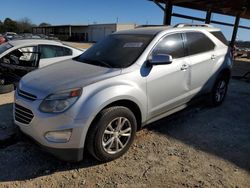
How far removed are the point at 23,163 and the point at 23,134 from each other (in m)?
0.40

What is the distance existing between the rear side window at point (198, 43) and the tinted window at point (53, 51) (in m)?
4.02

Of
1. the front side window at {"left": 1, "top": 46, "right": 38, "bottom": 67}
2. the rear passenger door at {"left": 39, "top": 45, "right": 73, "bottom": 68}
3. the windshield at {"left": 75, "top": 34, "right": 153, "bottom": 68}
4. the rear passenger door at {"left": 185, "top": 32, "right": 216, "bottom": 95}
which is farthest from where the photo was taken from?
the rear passenger door at {"left": 39, "top": 45, "right": 73, "bottom": 68}

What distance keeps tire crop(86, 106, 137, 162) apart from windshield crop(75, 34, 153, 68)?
0.75 metres

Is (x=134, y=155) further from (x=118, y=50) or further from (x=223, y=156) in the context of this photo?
(x=118, y=50)

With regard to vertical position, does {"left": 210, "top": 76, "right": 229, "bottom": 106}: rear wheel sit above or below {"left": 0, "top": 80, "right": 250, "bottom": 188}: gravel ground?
above

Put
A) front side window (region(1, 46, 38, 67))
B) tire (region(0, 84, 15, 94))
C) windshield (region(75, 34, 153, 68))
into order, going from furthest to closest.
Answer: front side window (region(1, 46, 38, 67)), tire (region(0, 84, 15, 94)), windshield (region(75, 34, 153, 68))

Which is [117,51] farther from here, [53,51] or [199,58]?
[53,51]

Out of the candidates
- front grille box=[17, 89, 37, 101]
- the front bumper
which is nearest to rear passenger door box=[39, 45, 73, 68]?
front grille box=[17, 89, 37, 101]

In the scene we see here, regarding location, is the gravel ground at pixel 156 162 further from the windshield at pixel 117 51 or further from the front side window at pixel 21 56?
the front side window at pixel 21 56

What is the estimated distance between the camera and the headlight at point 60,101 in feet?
10.5

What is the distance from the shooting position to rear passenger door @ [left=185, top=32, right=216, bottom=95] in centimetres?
488

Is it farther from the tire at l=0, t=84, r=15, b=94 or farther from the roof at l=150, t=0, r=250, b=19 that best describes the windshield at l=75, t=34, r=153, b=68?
the roof at l=150, t=0, r=250, b=19

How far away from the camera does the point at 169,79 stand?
4.34 metres

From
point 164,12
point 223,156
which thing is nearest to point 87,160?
point 223,156
